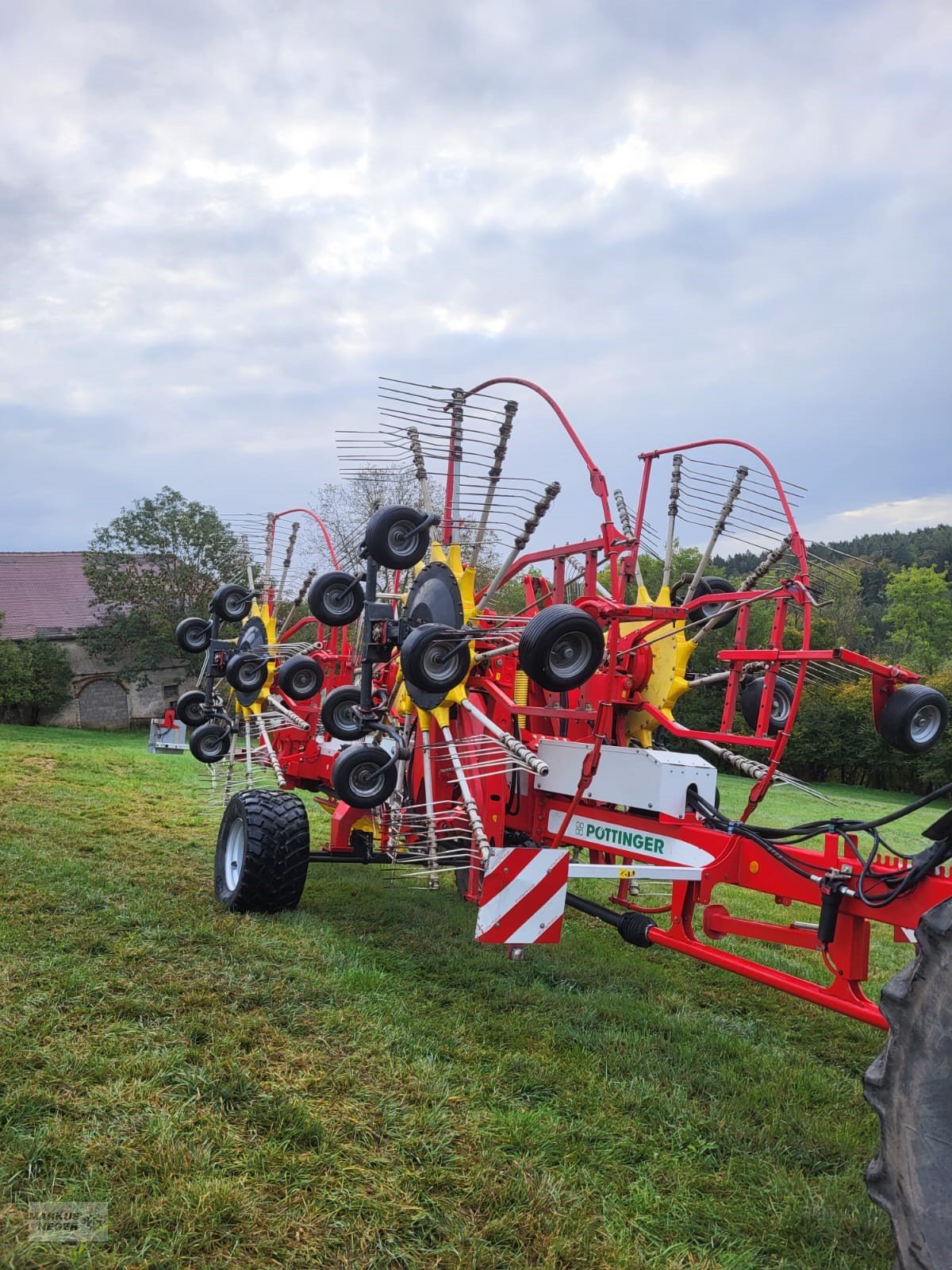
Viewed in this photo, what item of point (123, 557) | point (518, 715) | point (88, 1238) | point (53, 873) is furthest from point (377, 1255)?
point (123, 557)

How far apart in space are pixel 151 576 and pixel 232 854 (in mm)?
26565

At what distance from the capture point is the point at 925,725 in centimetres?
464

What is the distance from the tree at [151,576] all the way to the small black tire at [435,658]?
87.6 ft

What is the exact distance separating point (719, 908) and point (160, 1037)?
2685 mm

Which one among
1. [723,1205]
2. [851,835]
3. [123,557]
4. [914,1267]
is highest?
[123,557]

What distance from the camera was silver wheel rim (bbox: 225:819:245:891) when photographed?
6556 millimetres

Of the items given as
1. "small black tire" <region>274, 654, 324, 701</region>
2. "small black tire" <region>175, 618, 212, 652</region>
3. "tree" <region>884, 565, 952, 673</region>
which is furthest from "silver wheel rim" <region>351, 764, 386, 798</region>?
"tree" <region>884, 565, 952, 673</region>

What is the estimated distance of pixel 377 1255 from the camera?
2758 millimetres

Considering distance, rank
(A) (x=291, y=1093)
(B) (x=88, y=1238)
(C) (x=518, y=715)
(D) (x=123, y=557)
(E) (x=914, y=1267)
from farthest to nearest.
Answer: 1. (D) (x=123, y=557)
2. (C) (x=518, y=715)
3. (A) (x=291, y=1093)
4. (B) (x=88, y=1238)
5. (E) (x=914, y=1267)

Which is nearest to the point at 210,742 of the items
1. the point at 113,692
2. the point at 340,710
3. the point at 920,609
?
the point at 340,710

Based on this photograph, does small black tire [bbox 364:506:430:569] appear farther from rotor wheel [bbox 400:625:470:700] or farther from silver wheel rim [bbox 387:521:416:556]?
rotor wheel [bbox 400:625:470:700]

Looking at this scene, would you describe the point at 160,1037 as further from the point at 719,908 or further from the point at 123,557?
the point at 123,557

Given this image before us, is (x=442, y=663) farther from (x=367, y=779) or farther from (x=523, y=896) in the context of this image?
(x=523, y=896)

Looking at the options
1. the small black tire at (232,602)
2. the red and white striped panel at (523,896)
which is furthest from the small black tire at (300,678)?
the red and white striped panel at (523,896)
